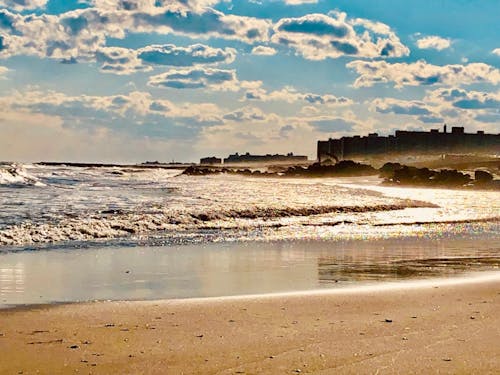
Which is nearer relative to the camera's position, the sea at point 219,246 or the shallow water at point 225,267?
the shallow water at point 225,267

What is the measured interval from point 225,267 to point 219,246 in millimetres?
3204

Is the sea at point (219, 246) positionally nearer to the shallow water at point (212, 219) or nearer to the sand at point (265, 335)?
Answer: the shallow water at point (212, 219)

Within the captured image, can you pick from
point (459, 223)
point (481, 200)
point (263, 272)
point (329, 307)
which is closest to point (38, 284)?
point (263, 272)

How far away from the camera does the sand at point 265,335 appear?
17.7 feet

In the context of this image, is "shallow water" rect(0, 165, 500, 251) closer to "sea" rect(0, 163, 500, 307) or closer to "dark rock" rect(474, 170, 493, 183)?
"sea" rect(0, 163, 500, 307)

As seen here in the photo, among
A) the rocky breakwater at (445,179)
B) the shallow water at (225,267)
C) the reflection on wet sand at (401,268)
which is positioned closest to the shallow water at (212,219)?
the shallow water at (225,267)

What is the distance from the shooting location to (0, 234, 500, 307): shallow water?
29.7 ft

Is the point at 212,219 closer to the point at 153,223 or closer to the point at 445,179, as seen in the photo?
the point at 153,223

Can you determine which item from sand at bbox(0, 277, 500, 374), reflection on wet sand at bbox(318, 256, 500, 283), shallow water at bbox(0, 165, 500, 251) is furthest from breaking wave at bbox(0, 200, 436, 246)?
sand at bbox(0, 277, 500, 374)

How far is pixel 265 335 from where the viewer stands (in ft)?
20.7

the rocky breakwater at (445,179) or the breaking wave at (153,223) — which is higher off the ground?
the rocky breakwater at (445,179)

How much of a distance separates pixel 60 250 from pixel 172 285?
4.86 m

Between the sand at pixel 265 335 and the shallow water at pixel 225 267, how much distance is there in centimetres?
106

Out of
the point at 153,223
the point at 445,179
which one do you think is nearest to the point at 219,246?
the point at 153,223
